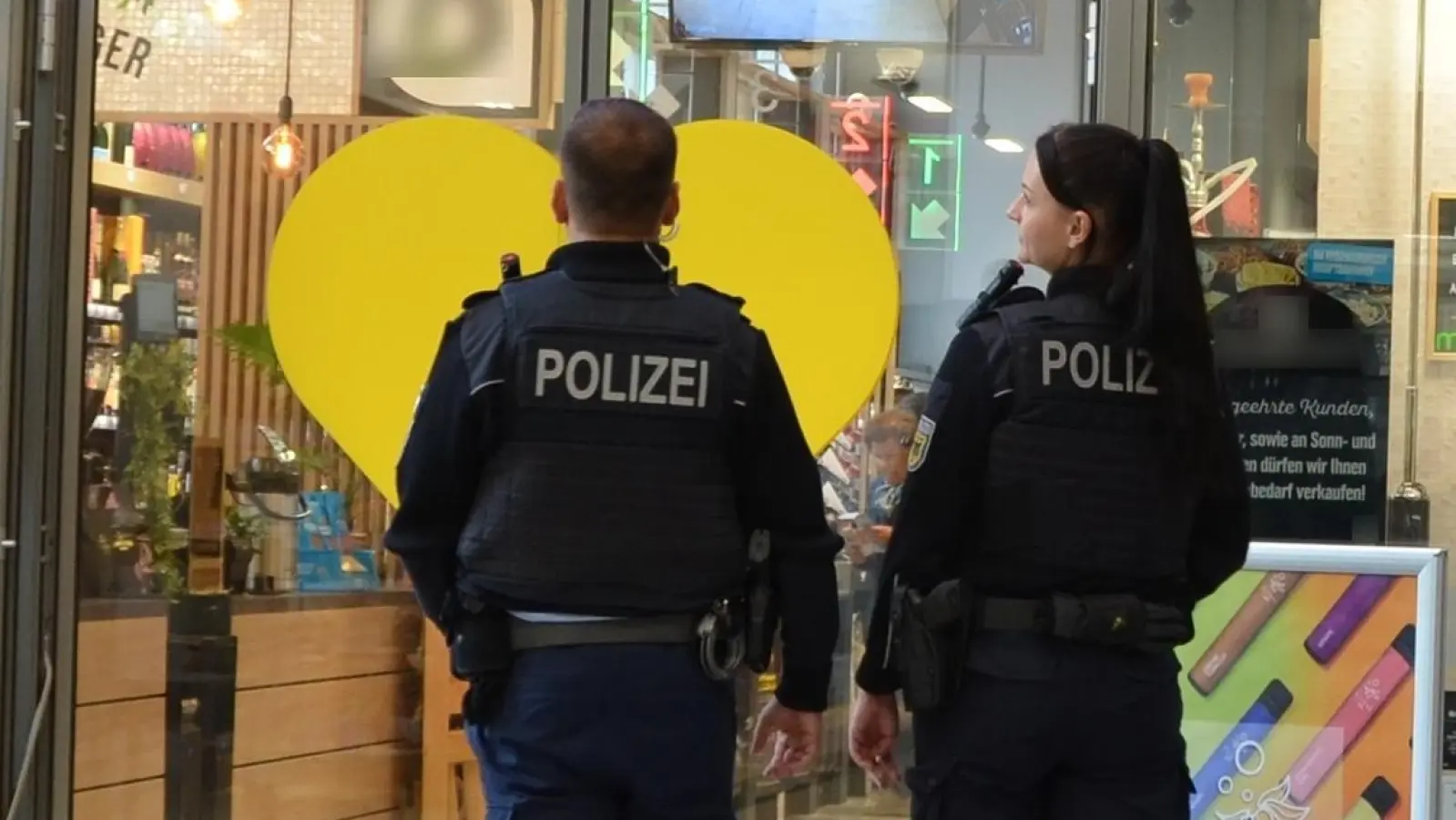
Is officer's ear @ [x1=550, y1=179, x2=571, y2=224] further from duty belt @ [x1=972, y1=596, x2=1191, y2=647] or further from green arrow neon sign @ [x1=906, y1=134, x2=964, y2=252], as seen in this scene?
green arrow neon sign @ [x1=906, y1=134, x2=964, y2=252]

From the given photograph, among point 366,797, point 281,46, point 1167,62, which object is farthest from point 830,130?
point 366,797

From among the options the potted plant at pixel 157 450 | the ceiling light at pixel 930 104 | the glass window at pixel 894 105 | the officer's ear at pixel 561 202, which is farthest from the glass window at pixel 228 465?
the officer's ear at pixel 561 202

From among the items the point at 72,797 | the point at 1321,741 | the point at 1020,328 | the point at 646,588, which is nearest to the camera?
the point at 646,588

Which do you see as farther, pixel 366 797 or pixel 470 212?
pixel 366 797

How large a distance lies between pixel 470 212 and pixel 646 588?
1656 mm

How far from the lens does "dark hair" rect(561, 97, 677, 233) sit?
2529 millimetres

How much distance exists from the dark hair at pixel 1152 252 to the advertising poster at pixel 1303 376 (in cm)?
129

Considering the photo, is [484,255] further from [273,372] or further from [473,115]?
[273,372]

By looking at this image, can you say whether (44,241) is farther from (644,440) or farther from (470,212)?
(644,440)

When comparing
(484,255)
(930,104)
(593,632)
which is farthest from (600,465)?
(930,104)

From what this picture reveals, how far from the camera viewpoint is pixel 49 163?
395 cm

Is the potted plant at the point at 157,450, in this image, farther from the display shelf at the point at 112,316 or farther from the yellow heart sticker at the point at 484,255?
the yellow heart sticker at the point at 484,255

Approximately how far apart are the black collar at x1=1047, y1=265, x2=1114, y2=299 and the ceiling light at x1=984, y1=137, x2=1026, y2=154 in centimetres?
127

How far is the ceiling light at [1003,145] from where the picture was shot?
12.8 feet
